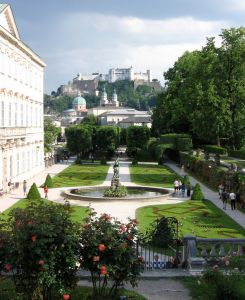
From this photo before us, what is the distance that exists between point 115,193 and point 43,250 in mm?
23614

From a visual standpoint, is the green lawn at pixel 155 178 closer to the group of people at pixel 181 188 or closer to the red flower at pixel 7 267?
the group of people at pixel 181 188

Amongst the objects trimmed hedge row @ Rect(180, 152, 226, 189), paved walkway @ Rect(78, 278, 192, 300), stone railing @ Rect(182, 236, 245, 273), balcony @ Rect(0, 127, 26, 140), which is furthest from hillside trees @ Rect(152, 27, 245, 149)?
paved walkway @ Rect(78, 278, 192, 300)

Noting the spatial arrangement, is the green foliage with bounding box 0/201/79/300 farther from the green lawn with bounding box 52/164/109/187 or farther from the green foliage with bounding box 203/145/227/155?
the green foliage with bounding box 203/145/227/155

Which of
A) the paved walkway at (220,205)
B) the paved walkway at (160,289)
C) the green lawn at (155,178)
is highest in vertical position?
the paved walkway at (160,289)

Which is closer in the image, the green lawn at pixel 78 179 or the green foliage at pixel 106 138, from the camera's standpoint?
the green lawn at pixel 78 179

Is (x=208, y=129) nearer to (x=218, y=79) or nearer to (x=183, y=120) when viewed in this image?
(x=218, y=79)

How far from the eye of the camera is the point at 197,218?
1060 inches

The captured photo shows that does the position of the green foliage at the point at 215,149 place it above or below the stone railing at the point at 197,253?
above

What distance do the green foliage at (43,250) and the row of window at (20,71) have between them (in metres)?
29.7

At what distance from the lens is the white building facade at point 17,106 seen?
39.5 m

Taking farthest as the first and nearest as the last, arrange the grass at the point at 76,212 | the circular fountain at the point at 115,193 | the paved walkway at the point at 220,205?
the circular fountain at the point at 115,193 → the paved walkway at the point at 220,205 → the grass at the point at 76,212

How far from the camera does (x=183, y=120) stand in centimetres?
7344

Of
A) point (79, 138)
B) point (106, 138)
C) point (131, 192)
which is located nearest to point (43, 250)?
point (131, 192)

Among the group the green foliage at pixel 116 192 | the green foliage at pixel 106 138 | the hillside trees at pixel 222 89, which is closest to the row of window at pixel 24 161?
the green foliage at pixel 116 192
